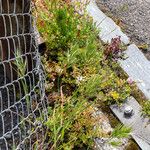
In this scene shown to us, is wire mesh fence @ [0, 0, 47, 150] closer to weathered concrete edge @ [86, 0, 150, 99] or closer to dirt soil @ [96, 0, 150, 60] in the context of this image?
weathered concrete edge @ [86, 0, 150, 99]

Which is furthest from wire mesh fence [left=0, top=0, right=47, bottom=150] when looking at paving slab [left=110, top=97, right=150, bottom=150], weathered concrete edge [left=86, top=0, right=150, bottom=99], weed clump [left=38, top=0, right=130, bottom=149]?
weathered concrete edge [left=86, top=0, right=150, bottom=99]

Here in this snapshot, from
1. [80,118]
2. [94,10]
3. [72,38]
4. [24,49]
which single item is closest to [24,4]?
[24,49]

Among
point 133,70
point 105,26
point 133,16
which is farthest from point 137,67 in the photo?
point 133,16

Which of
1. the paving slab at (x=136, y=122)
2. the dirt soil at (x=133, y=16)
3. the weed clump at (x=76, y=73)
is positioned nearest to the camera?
the weed clump at (x=76, y=73)

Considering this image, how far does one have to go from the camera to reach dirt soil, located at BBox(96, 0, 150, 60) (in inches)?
190

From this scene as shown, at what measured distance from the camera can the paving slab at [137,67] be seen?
4344 mm

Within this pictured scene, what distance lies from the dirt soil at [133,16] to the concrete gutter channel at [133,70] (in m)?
0.11

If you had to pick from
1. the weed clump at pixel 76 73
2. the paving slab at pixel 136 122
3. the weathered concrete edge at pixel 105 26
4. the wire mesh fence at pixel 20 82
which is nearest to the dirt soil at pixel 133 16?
the weathered concrete edge at pixel 105 26

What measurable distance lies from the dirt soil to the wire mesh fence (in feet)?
4.10

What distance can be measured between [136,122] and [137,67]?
2.13 ft

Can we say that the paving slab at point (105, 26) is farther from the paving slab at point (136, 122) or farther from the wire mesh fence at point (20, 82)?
the wire mesh fence at point (20, 82)

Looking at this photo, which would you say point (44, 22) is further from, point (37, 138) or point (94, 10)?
point (37, 138)

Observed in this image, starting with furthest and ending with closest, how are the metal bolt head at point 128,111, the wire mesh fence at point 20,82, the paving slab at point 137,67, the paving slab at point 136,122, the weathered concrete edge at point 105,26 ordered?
the weathered concrete edge at point 105,26, the paving slab at point 137,67, the metal bolt head at point 128,111, the paving slab at point 136,122, the wire mesh fence at point 20,82

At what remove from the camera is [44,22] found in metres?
4.25
